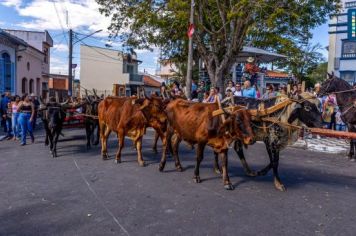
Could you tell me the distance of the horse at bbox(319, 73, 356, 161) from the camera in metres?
10.2

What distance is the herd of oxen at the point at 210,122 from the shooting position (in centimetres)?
665

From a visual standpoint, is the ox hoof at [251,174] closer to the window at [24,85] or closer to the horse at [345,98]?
the horse at [345,98]

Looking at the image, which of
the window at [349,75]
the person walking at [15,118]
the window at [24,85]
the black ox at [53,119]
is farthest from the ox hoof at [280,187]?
the window at [24,85]

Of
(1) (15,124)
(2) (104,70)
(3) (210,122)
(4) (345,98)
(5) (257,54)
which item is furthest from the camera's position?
(2) (104,70)

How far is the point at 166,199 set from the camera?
20.1ft

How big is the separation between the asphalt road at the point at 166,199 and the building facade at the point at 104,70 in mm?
43564

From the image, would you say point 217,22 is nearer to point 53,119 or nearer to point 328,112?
point 328,112

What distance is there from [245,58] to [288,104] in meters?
12.8

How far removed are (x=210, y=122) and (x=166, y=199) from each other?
5.57ft

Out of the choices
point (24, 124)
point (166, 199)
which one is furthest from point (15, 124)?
point (166, 199)

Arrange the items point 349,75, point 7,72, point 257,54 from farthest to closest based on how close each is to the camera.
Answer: point 349,75 → point 7,72 → point 257,54

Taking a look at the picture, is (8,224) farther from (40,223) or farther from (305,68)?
(305,68)

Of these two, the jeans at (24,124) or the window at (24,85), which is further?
the window at (24,85)

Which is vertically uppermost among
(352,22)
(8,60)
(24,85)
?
(352,22)
